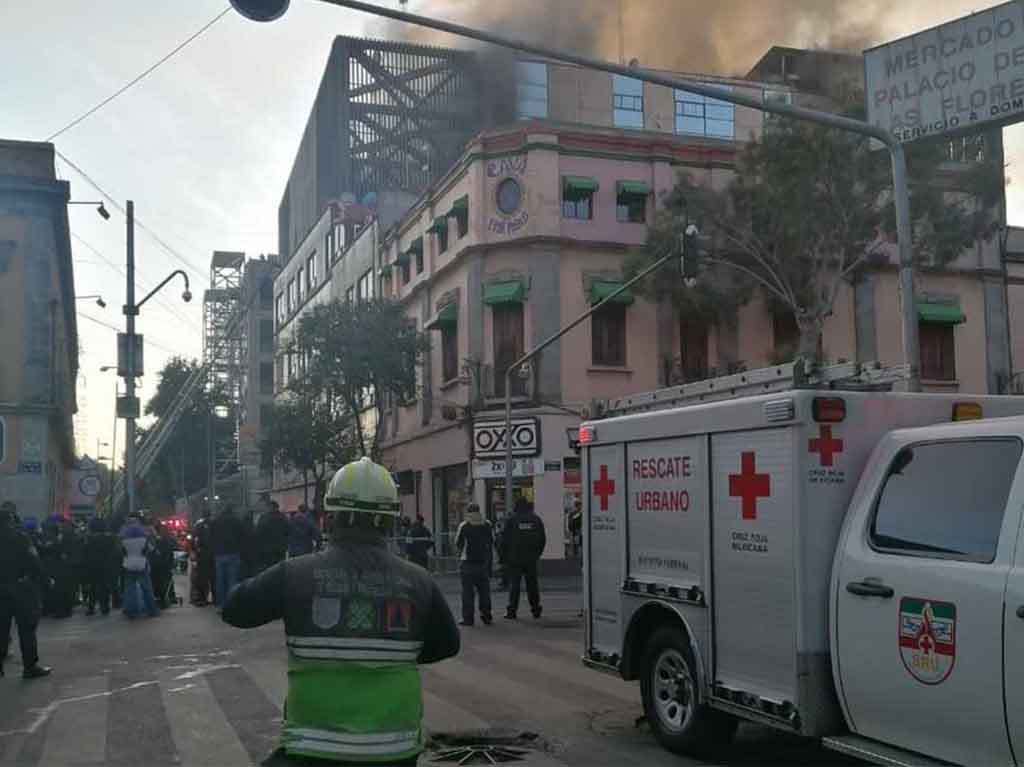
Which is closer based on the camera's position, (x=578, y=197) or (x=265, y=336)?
(x=578, y=197)

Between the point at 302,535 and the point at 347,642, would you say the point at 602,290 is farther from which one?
the point at 347,642

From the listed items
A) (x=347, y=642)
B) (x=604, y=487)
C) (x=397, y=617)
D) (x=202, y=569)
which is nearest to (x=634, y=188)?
(x=202, y=569)

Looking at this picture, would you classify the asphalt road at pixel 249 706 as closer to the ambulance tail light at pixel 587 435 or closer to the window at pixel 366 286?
the ambulance tail light at pixel 587 435

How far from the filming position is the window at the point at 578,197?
30.0 metres

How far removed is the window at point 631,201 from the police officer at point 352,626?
27856 millimetres

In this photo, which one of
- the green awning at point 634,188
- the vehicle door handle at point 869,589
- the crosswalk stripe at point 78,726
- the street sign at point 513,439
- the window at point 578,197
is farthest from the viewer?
the green awning at point 634,188

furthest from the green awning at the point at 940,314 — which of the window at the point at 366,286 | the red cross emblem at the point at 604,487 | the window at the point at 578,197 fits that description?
the red cross emblem at the point at 604,487

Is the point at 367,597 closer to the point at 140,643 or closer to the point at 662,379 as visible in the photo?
the point at 140,643

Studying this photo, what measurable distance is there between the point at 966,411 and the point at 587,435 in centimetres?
296

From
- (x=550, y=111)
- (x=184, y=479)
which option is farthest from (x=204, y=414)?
(x=550, y=111)

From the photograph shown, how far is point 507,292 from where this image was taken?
98.2 feet

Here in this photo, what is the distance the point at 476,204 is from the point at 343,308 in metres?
5.82

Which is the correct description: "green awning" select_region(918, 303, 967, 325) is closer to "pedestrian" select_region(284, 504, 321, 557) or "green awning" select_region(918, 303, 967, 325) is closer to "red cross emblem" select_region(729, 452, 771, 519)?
"pedestrian" select_region(284, 504, 321, 557)

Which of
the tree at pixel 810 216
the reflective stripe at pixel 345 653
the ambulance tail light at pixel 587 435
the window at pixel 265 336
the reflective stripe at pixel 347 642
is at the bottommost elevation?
the reflective stripe at pixel 345 653
